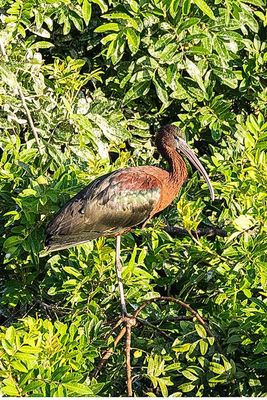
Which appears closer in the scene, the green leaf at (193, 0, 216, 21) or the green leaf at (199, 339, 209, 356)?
the green leaf at (199, 339, 209, 356)

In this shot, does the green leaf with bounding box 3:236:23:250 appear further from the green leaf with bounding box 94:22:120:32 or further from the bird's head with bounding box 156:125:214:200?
the green leaf with bounding box 94:22:120:32

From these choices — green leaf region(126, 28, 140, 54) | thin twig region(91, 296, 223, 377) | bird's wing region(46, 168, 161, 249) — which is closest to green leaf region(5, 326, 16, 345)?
thin twig region(91, 296, 223, 377)

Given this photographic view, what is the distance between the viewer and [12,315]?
18.2ft

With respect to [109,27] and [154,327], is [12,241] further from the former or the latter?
[109,27]

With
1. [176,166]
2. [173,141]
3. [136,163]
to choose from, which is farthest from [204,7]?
[136,163]

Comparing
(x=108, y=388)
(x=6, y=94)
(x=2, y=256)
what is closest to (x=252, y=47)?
(x=6, y=94)

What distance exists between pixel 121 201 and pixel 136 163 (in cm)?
94

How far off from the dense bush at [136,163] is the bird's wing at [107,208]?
0.31 ft

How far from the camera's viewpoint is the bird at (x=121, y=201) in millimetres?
4738

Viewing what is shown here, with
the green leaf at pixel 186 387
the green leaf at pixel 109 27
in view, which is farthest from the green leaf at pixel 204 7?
the green leaf at pixel 186 387

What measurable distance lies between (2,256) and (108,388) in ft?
5.66

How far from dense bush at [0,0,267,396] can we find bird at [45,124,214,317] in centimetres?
9

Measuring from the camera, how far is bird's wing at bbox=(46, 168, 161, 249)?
187 inches

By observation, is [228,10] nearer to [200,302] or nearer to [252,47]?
[252,47]
